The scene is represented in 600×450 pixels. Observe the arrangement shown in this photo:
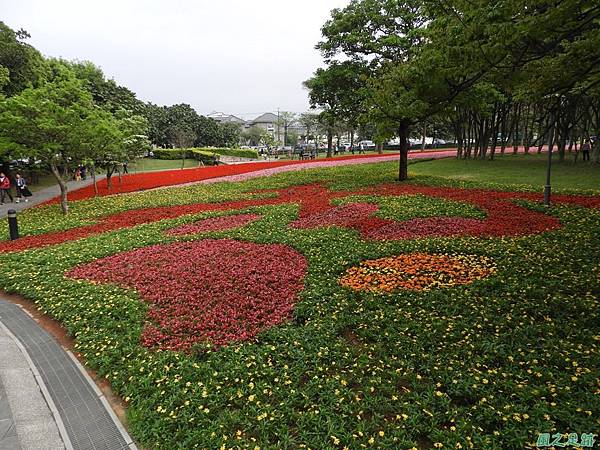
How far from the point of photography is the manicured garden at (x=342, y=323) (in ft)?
12.2

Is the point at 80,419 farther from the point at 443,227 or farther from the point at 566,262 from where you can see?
the point at 443,227

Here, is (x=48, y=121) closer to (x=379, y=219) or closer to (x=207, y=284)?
(x=207, y=284)

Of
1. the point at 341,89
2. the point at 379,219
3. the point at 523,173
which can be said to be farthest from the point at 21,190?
the point at 523,173

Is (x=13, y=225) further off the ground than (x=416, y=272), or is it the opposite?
(x=13, y=225)

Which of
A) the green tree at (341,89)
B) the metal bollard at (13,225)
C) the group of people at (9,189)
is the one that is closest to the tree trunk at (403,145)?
the green tree at (341,89)

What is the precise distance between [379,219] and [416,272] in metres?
4.05

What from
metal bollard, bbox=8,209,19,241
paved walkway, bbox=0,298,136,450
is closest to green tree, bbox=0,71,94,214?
metal bollard, bbox=8,209,19,241

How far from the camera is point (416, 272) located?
7.13m

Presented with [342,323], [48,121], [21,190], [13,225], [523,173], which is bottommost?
[342,323]

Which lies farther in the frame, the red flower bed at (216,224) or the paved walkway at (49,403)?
the red flower bed at (216,224)

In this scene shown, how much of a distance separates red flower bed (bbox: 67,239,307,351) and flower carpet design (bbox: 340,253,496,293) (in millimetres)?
1124

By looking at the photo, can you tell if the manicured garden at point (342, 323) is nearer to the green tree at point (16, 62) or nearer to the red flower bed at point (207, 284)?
the red flower bed at point (207, 284)

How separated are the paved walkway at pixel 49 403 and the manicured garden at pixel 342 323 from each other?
0.87ft

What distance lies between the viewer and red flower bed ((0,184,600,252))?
9.68 metres
